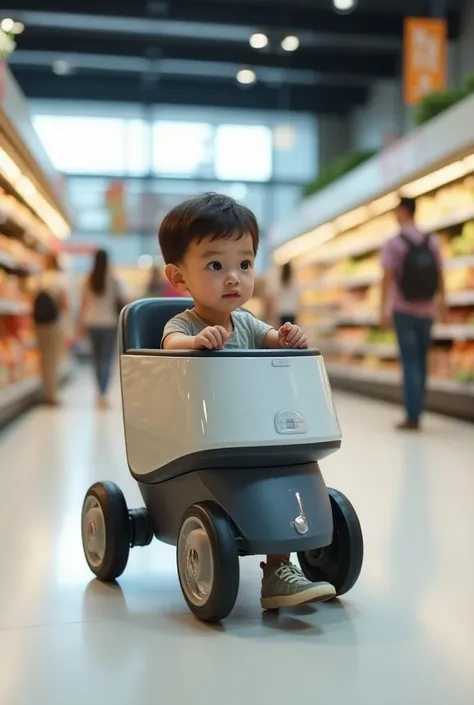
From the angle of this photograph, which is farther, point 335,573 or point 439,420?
point 439,420

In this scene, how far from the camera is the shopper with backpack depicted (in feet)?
19.0

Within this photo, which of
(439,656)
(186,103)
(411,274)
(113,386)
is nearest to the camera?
(439,656)

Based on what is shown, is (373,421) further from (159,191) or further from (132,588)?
(159,191)

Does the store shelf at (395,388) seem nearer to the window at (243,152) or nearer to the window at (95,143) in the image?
the window at (243,152)

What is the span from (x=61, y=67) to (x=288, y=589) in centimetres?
1726

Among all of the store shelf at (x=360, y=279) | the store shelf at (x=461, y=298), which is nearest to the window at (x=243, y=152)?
the store shelf at (x=360, y=279)

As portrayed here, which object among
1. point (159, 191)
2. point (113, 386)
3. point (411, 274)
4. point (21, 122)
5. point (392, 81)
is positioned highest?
point (392, 81)

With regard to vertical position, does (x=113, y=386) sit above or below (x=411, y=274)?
below

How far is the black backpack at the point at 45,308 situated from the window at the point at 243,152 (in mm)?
11840

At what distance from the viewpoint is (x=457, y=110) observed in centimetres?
620

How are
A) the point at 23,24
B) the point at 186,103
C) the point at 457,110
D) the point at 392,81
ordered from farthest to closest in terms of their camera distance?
the point at 186,103 < the point at 392,81 < the point at 23,24 < the point at 457,110

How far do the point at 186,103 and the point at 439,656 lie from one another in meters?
17.9

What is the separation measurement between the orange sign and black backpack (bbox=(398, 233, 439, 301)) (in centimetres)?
453

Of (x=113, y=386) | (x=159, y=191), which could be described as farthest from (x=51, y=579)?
(x=159, y=191)
